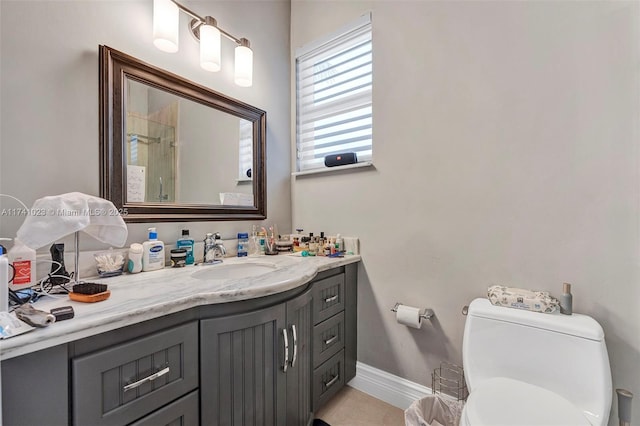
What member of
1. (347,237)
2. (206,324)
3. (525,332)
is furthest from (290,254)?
(525,332)

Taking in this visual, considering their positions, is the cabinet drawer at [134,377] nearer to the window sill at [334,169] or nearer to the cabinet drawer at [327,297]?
the cabinet drawer at [327,297]

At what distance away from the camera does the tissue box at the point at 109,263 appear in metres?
1.10

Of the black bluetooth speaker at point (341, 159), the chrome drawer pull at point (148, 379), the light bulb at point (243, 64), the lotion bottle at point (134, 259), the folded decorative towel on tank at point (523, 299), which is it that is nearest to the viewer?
the chrome drawer pull at point (148, 379)

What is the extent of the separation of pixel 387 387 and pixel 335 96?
1899mm

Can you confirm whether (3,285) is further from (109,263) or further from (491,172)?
(491,172)

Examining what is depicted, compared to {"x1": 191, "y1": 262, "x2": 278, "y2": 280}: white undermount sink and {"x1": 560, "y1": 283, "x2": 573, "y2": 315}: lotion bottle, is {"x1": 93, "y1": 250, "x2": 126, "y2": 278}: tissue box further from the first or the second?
{"x1": 560, "y1": 283, "x2": 573, "y2": 315}: lotion bottle

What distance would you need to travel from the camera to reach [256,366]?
101cm

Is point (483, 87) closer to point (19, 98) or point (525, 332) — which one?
point (525, 332)

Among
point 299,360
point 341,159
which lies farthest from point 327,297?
point 341,159

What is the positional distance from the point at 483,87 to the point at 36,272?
2.02 m

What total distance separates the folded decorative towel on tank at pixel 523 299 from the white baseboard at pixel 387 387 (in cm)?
69

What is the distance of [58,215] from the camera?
2.81ft

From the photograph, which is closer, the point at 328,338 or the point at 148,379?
the point at 148,379

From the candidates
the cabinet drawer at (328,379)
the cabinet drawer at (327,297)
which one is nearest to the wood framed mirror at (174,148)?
the cabinet drawer at (327,297)
